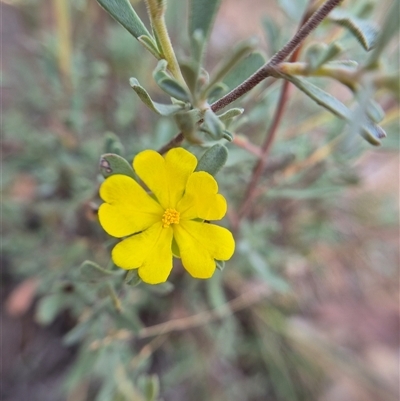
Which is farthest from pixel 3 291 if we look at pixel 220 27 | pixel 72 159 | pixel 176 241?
pixel 220 27

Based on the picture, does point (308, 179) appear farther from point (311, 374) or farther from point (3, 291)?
point (3, 291)

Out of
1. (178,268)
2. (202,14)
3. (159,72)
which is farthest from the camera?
(178,268)

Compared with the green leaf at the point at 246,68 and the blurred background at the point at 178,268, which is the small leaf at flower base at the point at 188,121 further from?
the blurred background at the point at 178,268

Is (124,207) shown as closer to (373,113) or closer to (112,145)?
(112,145)

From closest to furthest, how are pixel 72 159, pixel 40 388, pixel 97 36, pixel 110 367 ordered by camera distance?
1. pixel 110 367
2. pixel 72 159
3. pixel 40 388
4. pixel 97 36

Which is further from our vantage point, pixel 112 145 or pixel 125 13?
pixel 112 145

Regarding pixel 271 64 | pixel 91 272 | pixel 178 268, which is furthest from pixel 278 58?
pixel 178 268

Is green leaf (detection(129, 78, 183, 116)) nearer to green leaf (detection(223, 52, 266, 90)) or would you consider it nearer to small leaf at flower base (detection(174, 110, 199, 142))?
small leaf at flower base (detection(174, 110, 199, 142))
